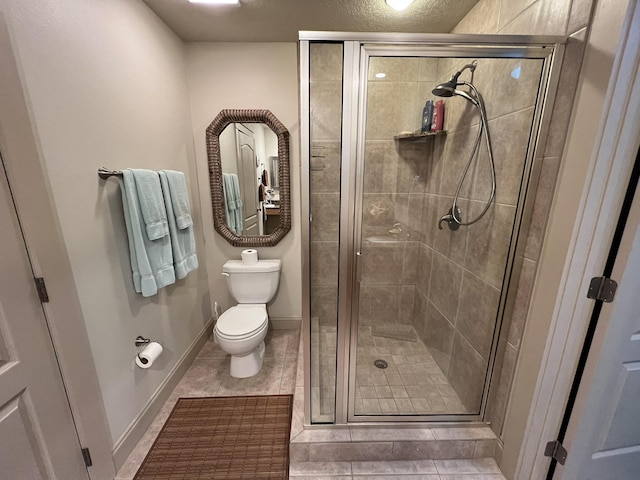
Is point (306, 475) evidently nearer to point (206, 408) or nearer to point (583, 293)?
point (206, 408)

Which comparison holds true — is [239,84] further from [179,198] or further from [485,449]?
[485,449]

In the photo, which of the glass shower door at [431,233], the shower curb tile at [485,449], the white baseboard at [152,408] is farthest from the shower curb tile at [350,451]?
the white baseboard at [152,408]

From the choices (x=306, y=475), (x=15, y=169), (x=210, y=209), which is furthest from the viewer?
(x=210, y=209)

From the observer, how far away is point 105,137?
49.1 inches

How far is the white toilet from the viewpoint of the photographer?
1773mm

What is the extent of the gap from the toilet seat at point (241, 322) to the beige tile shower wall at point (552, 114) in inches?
59.6

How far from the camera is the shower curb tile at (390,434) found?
4.42ft

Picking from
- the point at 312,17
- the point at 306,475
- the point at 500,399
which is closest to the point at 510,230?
the point at 500,399

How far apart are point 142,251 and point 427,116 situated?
201cm

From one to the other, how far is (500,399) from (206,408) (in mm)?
1774

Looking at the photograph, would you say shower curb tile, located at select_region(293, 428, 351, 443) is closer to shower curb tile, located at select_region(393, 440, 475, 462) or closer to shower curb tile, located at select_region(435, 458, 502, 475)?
shower curb tile, located at select_region(393, 440, 475, 462)

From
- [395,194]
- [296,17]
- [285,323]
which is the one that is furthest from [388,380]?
Result: [296,17]

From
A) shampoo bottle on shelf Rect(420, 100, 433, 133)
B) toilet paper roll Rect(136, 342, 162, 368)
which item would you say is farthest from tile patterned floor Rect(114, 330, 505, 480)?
shampoo bottle on shelf Rect(420, 100, 433, 133)

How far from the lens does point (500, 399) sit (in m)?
1.33
